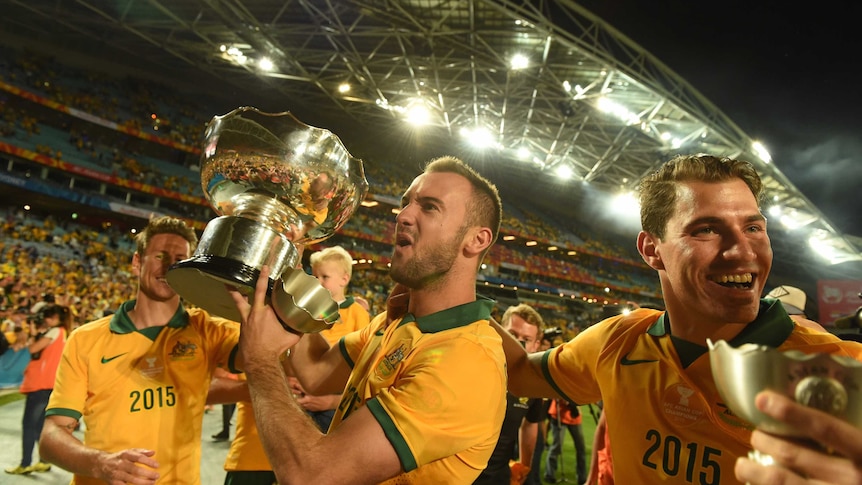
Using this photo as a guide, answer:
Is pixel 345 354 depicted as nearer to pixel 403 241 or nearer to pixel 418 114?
pixel 403 241

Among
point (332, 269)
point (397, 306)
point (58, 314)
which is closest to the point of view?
point (397, 306)

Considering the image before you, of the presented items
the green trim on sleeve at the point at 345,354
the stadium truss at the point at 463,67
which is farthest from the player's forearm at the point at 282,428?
the stadium truss at the point at 463,67

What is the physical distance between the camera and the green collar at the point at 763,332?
1.43 m

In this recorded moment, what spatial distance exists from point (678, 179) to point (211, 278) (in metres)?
1.51

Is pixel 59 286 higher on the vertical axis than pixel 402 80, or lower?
lower

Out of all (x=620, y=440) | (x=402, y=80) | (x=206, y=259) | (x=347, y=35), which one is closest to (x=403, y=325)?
(x=206, y=259)

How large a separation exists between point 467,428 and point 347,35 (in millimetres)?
17555

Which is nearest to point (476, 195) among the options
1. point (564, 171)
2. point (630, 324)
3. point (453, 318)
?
point (453, 318)

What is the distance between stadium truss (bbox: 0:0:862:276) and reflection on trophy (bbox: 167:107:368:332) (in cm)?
1326

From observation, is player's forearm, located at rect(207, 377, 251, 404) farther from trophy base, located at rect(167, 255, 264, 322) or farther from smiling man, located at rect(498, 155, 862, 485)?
smiling man, located at rect(498, 155, 862, 485)

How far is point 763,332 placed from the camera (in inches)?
56.4

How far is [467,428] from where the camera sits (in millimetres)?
1354

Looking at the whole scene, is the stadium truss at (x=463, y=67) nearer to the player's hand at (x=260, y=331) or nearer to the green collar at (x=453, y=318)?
the green collar at (x=453, y=318)

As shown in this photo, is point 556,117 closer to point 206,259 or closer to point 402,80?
point 402,80
